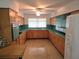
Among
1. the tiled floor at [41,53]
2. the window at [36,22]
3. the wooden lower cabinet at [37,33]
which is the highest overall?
the window at [36,22]

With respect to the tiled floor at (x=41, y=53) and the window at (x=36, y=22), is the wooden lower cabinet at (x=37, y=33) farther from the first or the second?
the tiled floor at (x=41, y=53)

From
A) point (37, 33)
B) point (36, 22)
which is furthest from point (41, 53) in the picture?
point (36, 22)

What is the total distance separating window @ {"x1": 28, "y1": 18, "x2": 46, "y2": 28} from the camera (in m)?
8.66

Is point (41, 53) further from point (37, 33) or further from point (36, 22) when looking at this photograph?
point (36, 22)

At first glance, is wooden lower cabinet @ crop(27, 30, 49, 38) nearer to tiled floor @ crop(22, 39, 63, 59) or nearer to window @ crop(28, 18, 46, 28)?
window @ crop(28, 18, 46, 28)

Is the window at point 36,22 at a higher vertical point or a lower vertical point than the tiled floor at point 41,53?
higher

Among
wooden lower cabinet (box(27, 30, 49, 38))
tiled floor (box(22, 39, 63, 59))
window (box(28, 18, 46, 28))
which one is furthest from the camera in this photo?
window (box(28, 18, 46, 28))

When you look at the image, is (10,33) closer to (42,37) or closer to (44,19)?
(42,37)

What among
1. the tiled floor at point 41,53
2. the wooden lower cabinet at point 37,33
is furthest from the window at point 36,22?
the tiled floor at point 41,53

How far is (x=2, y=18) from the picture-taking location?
290 cm

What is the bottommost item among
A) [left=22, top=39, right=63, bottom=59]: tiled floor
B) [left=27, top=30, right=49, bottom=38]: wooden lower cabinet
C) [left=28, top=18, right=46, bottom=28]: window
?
[left=22, top=39, right=63, bottom=59]: tiled floor

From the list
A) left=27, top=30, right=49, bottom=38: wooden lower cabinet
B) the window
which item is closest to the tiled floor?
left=27, top=30, right=49, bottom=38: wooden lower cabinet

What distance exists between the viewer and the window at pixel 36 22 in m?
8.66

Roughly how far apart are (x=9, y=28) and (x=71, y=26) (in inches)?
74.0
